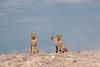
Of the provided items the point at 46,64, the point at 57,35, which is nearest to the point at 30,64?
the point at 46,64

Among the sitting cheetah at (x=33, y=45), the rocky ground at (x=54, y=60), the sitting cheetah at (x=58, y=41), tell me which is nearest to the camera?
the rocky ground at (x=54, y=60)

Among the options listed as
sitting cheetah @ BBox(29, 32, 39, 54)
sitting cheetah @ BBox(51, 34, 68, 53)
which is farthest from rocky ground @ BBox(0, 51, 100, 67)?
sitting cheetah @ BBox(51, 34, 68, 53)

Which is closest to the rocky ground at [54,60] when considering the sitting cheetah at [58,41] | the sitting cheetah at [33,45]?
the sitting cheetah at [33,45]

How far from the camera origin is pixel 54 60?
67.6ft

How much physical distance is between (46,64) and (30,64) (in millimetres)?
847

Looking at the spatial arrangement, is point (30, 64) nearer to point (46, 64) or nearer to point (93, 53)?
point (46, 64)

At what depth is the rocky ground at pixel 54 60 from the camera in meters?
19.4

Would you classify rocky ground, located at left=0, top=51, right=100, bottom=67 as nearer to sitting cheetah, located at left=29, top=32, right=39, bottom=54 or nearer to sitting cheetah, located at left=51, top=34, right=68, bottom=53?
sitting cheetah, located at left=29, top=32, right=39, bottom=54

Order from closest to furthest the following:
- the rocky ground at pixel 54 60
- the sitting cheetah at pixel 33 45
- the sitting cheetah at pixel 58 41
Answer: the rocky ground at pixel 54 60 → the sitting cheetah at pixel 33 45 → the sitting cheetah at pixel 58 41

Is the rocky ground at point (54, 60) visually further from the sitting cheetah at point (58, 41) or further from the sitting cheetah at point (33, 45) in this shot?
the sitting cheetah at point (58, 41)

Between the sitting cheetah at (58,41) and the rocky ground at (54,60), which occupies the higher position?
the sitting cheetah at (58,41)

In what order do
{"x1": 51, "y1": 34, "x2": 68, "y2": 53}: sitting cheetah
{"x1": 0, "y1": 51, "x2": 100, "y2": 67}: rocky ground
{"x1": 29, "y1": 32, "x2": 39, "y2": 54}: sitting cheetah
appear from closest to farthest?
{"x1": 0, "y1": 51, "x2": 100, "y2": 67}: rocky ground, {"x1": 29, "y1": 32, "x2": 39, "y2": 54}: sitting cheetah, {"x1": 51, "y1": 34, "x2": 68, "y2": 53}: sitting cheetah

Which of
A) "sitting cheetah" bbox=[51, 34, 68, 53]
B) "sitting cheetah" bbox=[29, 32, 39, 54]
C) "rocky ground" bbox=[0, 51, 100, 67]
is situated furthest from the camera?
"sitting cheetah" bbox=[51, 34, 68, 53]

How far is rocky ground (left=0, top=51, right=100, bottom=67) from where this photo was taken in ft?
63.7
